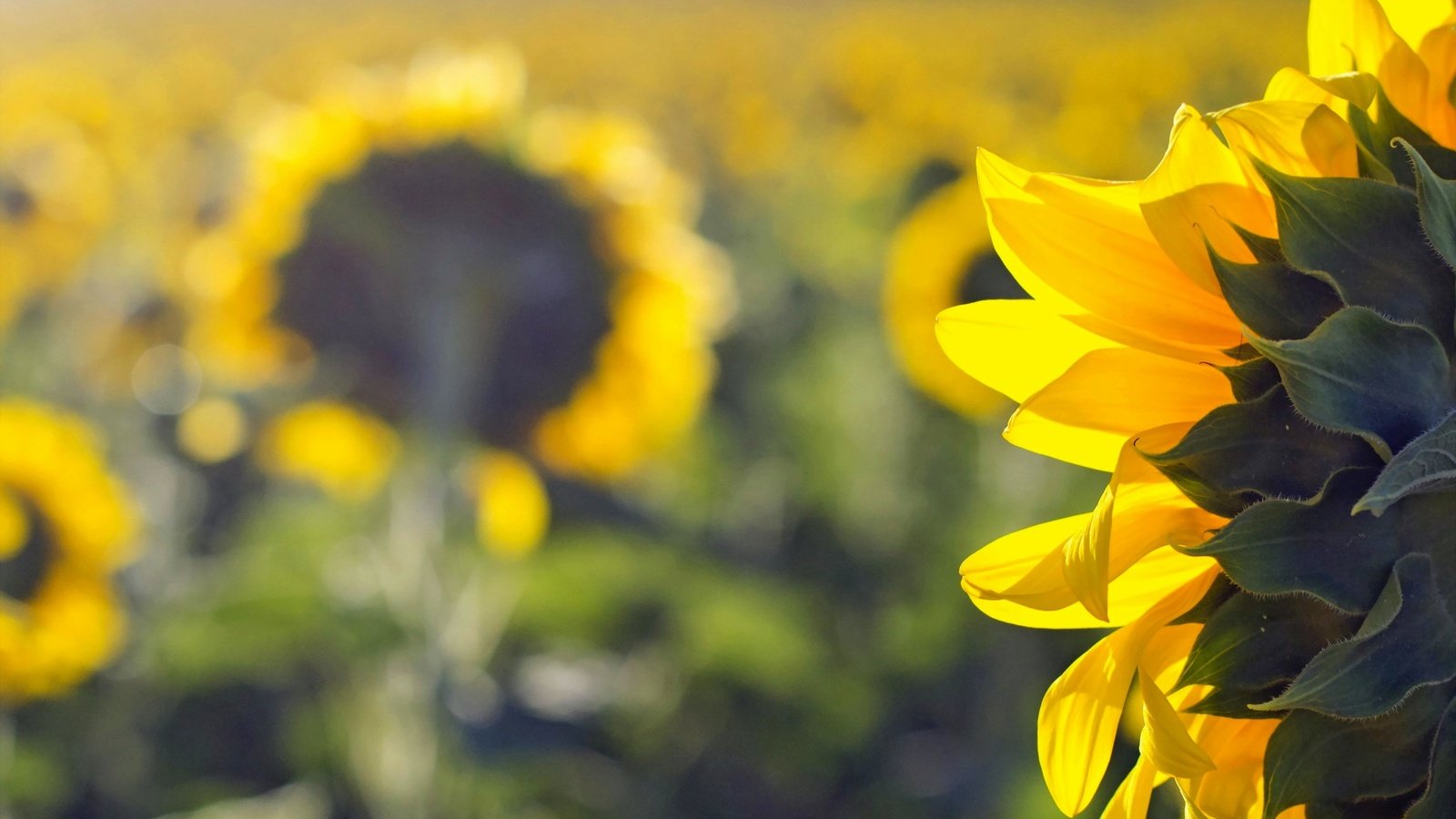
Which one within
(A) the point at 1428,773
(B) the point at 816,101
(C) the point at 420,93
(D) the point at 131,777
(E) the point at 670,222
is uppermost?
(B) the point at 816,101

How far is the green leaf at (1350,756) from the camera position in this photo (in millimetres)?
451

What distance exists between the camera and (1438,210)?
436 mm

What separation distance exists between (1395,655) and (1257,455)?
70 millimetres

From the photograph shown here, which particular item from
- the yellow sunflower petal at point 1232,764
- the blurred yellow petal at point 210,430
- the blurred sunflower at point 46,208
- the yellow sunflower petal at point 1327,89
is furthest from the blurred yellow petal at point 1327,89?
the blurred sunflower at point 46,208

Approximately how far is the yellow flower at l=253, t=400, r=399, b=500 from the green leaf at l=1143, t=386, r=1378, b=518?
153cm

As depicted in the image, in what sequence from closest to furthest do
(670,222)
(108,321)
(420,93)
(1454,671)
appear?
(1454,671)
(420,93)
(670,222)
(108,321)

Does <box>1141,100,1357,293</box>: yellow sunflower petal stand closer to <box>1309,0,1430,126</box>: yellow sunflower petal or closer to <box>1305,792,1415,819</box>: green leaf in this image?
<box>1309,0,1430,126</box>: yellow sunflower petal

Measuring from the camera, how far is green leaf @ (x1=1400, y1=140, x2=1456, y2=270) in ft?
1.42

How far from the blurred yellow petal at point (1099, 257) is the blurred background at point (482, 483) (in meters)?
0.49

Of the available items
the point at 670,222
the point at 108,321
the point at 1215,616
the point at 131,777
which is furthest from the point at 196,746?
the point at 1215,616

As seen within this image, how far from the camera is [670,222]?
1.87 metres

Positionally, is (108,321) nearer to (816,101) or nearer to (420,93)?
(420,93)

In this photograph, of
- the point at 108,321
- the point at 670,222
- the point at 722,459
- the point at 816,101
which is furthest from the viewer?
the point at 816,101

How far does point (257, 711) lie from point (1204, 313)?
2.09 metres
